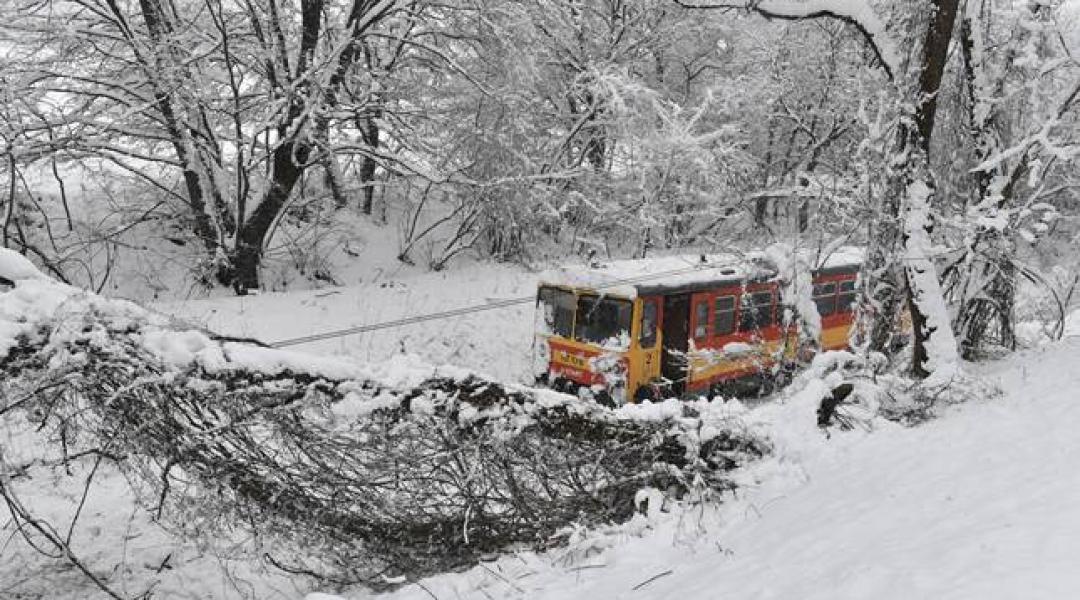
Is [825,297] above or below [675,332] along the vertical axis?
above

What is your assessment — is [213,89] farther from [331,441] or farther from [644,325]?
[331,441]

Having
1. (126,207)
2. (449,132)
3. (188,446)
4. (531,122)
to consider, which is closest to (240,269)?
(126,207)

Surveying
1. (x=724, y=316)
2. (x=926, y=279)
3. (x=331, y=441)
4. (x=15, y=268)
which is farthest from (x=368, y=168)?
(x=15, y=268)

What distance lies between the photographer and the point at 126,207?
16328 millimetres

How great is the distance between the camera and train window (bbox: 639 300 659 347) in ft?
40.5

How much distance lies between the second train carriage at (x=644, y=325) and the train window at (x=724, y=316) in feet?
0.05

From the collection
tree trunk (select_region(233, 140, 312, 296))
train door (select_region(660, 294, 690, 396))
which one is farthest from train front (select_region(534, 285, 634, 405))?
tree trunk (select_region(233, 140, 312, 296))

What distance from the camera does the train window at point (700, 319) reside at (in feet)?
42.8

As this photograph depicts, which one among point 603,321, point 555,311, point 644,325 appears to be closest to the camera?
point 644,325

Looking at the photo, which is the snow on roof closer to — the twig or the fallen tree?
the fallen tree

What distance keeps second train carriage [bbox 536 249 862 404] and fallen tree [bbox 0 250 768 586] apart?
16.8ft

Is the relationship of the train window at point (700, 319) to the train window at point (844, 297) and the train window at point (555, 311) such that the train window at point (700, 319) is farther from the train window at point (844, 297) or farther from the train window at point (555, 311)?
the train window at point (844, 297)

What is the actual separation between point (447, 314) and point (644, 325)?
5347mm

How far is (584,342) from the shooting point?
12711mm
